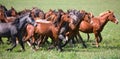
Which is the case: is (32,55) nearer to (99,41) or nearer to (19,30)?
(19,30)

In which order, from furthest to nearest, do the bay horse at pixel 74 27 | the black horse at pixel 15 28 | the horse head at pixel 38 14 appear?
the horse head at pixel 38 14, the bay horse at pixel 74 27, the black horse at pixel 15 28

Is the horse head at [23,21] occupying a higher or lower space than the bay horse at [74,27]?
higher

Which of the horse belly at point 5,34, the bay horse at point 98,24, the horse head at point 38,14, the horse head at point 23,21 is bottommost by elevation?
the bay horse at point 98,24

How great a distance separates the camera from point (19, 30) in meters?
14.6

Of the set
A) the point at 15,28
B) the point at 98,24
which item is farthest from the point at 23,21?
the point at 98,24

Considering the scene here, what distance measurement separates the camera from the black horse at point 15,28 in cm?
1440

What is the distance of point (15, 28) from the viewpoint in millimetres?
14500

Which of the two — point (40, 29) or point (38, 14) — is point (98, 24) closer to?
point (38, 14)

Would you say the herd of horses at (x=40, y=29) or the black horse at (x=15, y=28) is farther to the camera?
the herd of horses at (x=40, y=29)

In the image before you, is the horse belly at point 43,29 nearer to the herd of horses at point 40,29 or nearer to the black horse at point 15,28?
the herd of horses at point 40,29

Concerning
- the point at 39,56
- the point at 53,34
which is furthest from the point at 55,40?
the point at 39,56

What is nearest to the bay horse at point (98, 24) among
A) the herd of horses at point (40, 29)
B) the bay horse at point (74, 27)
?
the herd of horses at point (40, 29)

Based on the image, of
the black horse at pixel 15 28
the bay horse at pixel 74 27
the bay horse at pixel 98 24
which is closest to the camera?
the black horse at pixel 15 28

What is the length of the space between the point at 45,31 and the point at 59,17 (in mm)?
841
